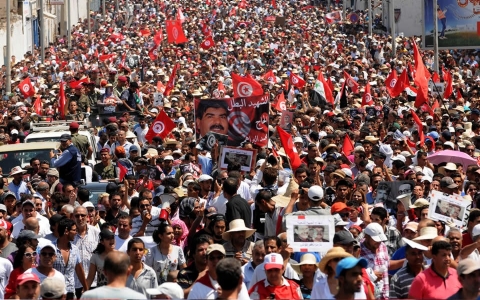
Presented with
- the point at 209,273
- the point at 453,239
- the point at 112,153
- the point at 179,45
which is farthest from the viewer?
the point at 179,45

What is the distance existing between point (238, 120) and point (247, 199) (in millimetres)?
5035

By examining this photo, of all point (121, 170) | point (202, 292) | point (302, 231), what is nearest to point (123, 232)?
point (302, 231)

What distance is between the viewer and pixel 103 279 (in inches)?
443

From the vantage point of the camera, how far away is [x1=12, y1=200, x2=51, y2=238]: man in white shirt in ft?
42.8

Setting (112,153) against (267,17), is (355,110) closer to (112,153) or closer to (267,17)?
(112,153)

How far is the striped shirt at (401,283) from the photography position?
10.2m

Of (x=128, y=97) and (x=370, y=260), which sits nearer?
(x=370, y=260)

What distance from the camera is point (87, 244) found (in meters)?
12.4

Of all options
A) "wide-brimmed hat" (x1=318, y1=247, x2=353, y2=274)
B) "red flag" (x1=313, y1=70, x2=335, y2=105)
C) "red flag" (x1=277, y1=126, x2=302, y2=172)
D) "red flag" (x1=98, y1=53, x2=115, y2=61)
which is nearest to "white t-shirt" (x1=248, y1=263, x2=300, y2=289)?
"wide-brimmed hat" (x1=318, y1=247, x2=353, y2=274)

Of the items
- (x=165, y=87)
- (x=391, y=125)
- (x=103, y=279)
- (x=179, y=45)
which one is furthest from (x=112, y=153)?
(x=179, y=45)

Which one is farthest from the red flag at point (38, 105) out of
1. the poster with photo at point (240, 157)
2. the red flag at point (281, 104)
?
the poster with photo at point (240, 157)

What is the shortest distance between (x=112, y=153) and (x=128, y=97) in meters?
5.64

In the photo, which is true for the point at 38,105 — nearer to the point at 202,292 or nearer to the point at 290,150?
the point at 290,150

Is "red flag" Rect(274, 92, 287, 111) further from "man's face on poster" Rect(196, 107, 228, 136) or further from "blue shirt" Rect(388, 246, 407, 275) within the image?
"blue shirt" Rect(388, 246, 407, 275)
